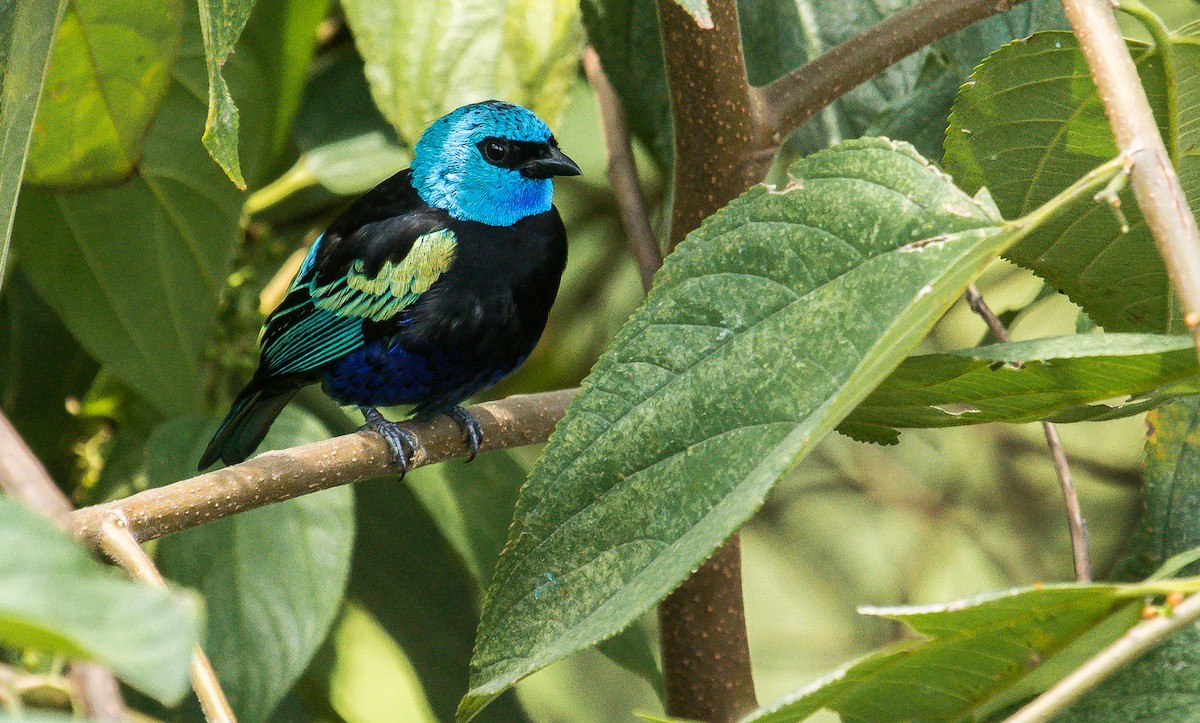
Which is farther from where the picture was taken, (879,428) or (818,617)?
(818,617)

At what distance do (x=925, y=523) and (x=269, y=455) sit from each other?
3027 mm

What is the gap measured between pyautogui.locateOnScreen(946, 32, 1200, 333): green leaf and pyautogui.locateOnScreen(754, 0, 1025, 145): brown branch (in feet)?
0.73

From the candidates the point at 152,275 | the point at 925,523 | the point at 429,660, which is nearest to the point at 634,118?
the point at 152,275

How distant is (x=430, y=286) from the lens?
227 cm

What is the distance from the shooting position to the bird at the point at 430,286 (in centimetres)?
227

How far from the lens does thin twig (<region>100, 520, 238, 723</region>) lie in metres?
0.89

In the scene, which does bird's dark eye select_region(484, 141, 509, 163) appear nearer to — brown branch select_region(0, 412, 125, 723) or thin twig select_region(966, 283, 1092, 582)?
thin twig select_region(966, 283, 1092, 582)

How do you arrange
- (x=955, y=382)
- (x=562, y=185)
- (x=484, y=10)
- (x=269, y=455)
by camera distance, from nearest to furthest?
Result: 1. (x=955, y=382)
2. (x=269, y=455)
3. (x=484, y=10)
4. (x=562, y=185)

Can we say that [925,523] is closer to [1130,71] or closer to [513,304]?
[513,304]

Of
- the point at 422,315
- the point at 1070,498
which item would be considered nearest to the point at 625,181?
the point at 422,315

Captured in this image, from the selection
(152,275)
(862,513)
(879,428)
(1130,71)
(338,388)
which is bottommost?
(862,513)

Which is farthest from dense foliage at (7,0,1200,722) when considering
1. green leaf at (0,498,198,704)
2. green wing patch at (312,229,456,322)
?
green wing patch at (312,229,456,322)

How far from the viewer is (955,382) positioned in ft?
3.50

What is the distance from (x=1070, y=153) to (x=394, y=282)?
4.18ft
